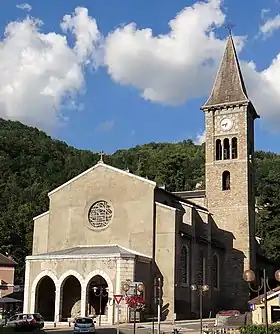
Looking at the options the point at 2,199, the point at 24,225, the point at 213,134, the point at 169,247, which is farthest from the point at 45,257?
the point at 2,199

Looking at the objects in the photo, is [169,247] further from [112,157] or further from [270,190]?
[112,157]

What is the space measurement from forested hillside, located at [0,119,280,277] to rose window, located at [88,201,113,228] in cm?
2865

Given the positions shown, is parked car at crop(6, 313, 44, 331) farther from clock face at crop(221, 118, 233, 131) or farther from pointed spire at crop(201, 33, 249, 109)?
pointed spire at crop(201, 33, 249, 109)

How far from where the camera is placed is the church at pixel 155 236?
146ft

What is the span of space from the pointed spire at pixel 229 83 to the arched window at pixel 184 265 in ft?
62.5

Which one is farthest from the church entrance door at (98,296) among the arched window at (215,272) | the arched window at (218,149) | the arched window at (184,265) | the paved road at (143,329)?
the arched window at (218,149)

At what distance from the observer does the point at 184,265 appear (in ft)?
161

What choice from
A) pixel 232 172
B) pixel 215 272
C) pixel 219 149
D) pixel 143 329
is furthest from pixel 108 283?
pixel 219 149

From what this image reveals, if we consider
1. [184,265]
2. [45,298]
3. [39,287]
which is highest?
[184,265]

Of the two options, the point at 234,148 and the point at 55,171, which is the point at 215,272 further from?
the point at 55,171

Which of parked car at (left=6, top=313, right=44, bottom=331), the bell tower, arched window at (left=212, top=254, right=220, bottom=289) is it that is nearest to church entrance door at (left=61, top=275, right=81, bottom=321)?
parked car at (left=6, top=313, right=44, bottom=331)

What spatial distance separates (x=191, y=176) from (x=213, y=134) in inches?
2167

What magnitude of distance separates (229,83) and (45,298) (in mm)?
31213

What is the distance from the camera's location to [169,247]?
46.6 metres
